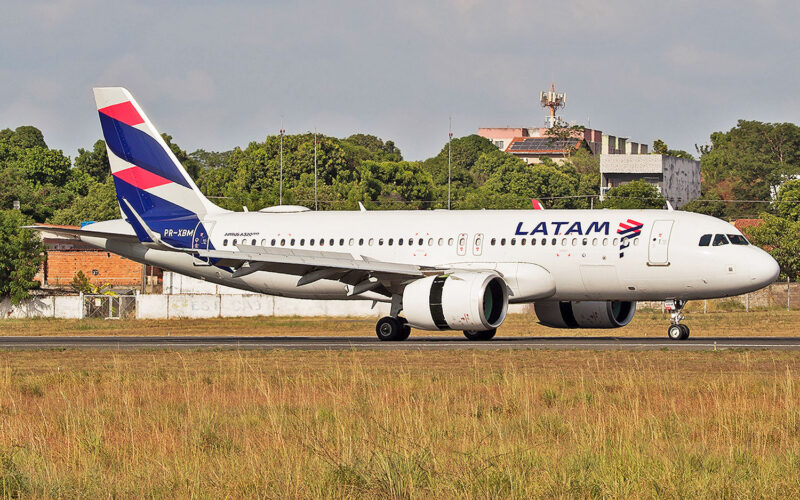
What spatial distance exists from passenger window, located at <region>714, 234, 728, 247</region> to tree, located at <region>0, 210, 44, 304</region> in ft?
149

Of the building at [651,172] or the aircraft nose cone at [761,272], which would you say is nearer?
the aircraft nose cone at [761,272]

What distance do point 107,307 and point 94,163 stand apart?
109 m

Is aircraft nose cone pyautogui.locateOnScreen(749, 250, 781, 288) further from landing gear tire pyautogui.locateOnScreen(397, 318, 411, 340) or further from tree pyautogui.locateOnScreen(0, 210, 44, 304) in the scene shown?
tree pyautogui.locateOnScreen(0, 210, 44, 304)

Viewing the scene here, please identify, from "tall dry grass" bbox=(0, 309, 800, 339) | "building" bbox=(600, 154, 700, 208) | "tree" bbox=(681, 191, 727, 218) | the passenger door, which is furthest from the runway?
"building" bbox=(600, 154, 700, 208)

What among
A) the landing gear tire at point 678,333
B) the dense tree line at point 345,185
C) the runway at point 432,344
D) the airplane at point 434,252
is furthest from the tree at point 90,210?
the landing gear tire at point 678,333

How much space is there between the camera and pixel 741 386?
20.1 meters

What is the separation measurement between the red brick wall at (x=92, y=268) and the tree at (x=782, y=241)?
5058 centimetres

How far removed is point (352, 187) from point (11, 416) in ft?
388

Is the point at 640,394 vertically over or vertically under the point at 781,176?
under

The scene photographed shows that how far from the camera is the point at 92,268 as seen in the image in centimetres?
10112

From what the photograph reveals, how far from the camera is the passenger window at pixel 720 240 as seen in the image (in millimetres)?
34559

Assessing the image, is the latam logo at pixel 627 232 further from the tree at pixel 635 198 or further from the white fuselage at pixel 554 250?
the tree at pixel 635 198

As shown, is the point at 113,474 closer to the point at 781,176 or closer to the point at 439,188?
the point at 439,188

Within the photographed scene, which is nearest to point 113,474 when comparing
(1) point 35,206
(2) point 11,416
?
(2) point 11,416
